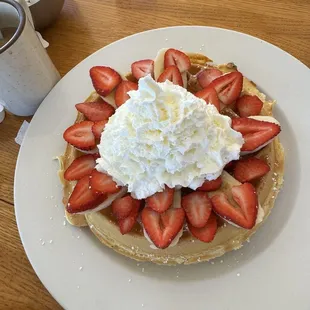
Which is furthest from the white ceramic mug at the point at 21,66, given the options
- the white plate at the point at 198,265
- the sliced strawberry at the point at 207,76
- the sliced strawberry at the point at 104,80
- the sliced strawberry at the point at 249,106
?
the sliced strawberry at the point at 249,106

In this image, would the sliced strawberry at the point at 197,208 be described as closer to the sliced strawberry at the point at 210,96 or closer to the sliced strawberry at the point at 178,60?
the sliced strawberry at the point at 210,96

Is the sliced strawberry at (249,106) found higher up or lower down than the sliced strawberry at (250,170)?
higher up

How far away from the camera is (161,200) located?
1.19 metres

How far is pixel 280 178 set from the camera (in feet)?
4.37

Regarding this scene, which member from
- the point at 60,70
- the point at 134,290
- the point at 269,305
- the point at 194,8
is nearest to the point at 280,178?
the point at 269,305

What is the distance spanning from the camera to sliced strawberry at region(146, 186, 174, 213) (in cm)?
118

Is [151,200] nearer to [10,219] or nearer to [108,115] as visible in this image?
[108,115]

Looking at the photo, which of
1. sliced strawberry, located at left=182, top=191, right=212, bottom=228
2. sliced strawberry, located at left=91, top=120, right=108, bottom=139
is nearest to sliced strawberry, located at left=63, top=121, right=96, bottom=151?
sliced strawberry, located at left=91, top=120, right=108, bottom=139

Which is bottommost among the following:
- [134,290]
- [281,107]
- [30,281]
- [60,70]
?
[30,281]

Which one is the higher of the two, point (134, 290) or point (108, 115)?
point (108, 115)

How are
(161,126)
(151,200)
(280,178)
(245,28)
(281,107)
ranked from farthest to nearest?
1. (245,28)
2. (281,107)
3. (280,178)
4. (151,200)
5. (161,126)

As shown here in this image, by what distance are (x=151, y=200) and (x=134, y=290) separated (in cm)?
27

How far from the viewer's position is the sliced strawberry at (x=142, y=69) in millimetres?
1424

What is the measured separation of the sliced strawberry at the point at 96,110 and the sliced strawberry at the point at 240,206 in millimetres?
445
